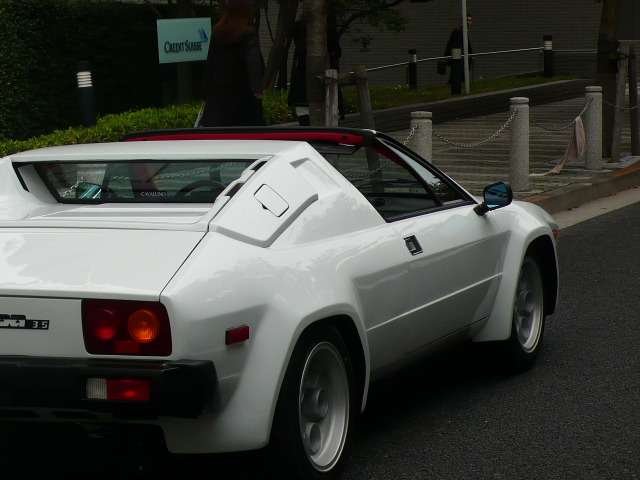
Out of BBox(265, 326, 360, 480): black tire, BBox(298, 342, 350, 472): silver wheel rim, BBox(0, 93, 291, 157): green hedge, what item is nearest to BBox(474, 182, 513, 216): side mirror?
BBox(298, 342, 350, 472): silver wheel rim

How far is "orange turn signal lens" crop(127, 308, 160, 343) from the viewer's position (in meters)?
4.05

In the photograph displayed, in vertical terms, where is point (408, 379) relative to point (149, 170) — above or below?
below

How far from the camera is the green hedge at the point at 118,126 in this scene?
15.3m

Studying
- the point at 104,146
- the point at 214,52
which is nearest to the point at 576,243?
the point at 214,52

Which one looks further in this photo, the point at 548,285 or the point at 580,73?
the point at 580,73

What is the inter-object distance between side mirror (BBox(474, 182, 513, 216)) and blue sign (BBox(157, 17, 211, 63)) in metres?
10.2

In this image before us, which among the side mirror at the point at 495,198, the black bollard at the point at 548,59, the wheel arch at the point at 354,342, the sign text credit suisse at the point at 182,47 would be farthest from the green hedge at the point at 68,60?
the wheel arch at the point at 354,342

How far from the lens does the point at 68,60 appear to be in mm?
19031

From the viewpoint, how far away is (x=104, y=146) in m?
5.44

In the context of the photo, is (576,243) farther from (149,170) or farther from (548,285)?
(149,170)

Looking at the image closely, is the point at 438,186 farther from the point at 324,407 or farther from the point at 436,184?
the point at 324,407

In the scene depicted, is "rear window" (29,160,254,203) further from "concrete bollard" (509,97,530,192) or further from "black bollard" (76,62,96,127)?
"black bollard" (76,62,96,127)

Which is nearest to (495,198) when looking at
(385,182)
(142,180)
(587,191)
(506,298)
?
(506,298)

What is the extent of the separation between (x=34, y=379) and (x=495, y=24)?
3335cm
